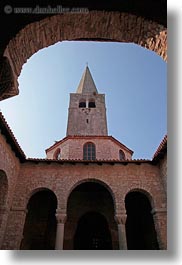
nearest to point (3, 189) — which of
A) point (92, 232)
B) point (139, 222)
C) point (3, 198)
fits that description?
point (3, 198)

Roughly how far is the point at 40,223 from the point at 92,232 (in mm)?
3437

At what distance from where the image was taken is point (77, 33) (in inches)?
181

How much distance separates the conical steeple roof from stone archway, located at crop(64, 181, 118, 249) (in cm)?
1449

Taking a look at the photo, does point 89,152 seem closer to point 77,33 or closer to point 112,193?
point 112,193

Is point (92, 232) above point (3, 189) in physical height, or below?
below

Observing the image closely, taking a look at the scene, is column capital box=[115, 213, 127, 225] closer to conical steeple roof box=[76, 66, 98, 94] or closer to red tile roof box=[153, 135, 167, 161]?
red tile roof box=[153, 135, 167, 161]

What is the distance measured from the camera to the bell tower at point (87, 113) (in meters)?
21.5

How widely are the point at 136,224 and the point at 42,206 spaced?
19.6ft

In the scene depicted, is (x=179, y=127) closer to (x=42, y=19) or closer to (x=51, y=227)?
(x=42, y=19)

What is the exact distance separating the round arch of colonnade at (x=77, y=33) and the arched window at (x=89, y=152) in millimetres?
14283

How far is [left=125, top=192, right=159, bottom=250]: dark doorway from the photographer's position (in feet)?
42.9

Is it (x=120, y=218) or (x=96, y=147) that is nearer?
(x=120, y=218)

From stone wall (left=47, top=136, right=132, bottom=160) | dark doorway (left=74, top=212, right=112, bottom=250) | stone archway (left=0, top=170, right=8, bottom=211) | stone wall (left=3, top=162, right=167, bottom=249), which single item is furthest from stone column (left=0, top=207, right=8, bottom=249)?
stone wall (left=47, top=136, right=132, bottom=160)

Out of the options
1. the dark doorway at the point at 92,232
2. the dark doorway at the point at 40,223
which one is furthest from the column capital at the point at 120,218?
the dark doorway at the point at 40,223
